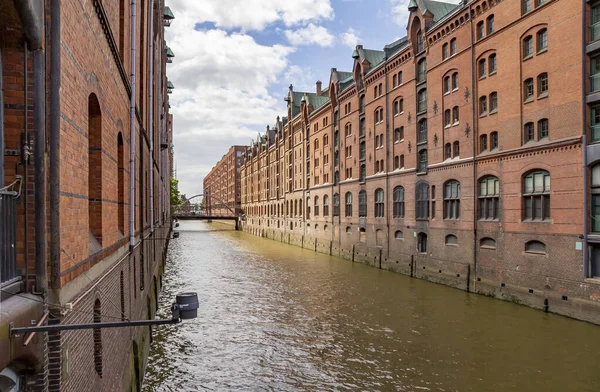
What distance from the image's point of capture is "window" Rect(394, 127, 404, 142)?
102 ft

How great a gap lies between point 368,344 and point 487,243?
10376 millimetres

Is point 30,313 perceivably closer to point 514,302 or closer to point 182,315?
point 182,315

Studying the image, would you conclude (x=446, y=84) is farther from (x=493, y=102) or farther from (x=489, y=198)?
(x=489, y=198)

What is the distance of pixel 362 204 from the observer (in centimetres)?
3700

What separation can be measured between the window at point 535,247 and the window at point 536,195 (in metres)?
1.09

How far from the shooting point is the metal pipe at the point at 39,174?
4.01 meters

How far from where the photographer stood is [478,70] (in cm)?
2300

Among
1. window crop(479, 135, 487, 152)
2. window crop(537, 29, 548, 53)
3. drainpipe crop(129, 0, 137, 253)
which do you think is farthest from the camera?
window crop(479, 135, 487, 152)

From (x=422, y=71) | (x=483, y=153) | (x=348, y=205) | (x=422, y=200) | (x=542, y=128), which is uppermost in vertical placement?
(x=422, y=71)

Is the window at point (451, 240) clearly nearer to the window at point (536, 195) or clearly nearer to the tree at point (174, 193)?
the window at point (536, 195)

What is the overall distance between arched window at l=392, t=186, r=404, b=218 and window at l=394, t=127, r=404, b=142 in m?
3.48

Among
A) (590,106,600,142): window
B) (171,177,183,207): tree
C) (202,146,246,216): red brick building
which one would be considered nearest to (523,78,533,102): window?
(590,106,600,142): window

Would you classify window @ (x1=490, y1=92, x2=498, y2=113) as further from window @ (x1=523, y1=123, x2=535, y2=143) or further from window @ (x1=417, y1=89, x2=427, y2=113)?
window @ (x1=417, y1=89, x2=427, y2=113)

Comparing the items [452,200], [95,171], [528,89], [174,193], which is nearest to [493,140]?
[528,89]
